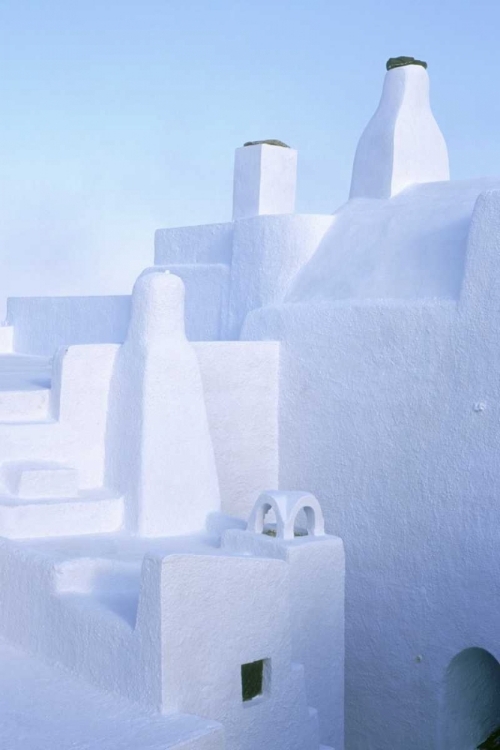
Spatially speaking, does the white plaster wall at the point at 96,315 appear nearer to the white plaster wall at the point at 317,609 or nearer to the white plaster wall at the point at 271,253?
the white plaster wall at the point at 271,253

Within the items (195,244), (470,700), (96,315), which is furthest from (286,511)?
(96,315)

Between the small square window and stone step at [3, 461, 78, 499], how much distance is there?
9.54 feet

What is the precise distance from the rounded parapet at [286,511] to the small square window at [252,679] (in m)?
1.36

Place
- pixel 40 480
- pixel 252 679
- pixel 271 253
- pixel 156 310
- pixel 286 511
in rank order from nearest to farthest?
pixel 252 679 < pixel 286 511 < pixel 40 480 < pixel 156 310 < pixel 271 253

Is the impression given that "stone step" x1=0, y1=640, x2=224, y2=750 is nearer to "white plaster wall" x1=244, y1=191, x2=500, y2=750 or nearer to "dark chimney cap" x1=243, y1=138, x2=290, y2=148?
"white plaster wall" x1=244, y1=191, x2=500, y2=750

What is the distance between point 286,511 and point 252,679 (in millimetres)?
1631

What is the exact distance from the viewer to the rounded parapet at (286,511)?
32.0 ft

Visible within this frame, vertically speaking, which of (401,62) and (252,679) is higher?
(401,62)

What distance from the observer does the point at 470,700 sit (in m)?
11.9

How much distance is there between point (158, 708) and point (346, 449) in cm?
550

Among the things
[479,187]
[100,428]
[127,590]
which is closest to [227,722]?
[127,590]

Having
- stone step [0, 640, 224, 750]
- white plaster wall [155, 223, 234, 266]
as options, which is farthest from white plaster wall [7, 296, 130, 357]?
stone step [0, 640, 224, 750]

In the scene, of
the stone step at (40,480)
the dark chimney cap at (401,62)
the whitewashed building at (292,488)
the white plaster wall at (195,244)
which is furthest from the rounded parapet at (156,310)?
the dark chimney cap at (401,62)

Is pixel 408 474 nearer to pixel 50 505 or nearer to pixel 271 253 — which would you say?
A: pixel 50 505
